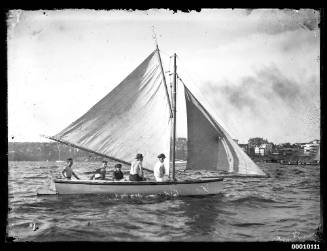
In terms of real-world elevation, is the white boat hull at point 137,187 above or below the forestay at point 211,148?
below

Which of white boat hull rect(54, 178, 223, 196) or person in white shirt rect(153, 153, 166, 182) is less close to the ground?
person in white shirt rect(153, 153, 166, 182)

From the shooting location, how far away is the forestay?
16.4m

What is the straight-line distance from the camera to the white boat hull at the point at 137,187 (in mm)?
16641

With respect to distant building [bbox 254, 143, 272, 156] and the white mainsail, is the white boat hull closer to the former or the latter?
the white mainsail

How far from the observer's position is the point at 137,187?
657 inches

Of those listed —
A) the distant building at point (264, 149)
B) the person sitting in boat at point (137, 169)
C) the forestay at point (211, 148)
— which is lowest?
the distant building at point (264, 149)

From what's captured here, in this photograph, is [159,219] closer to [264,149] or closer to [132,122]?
[132,122]

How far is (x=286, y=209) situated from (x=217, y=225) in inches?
218

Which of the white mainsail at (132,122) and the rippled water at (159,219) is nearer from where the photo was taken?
the rippled water at (159,219)

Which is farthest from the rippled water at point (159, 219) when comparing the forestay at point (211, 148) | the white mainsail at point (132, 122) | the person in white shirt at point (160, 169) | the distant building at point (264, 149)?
the distant building at point (264, 149)

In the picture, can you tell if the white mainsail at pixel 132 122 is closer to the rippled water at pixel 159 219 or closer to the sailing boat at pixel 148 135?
the sailing boat at pixel 148 135
